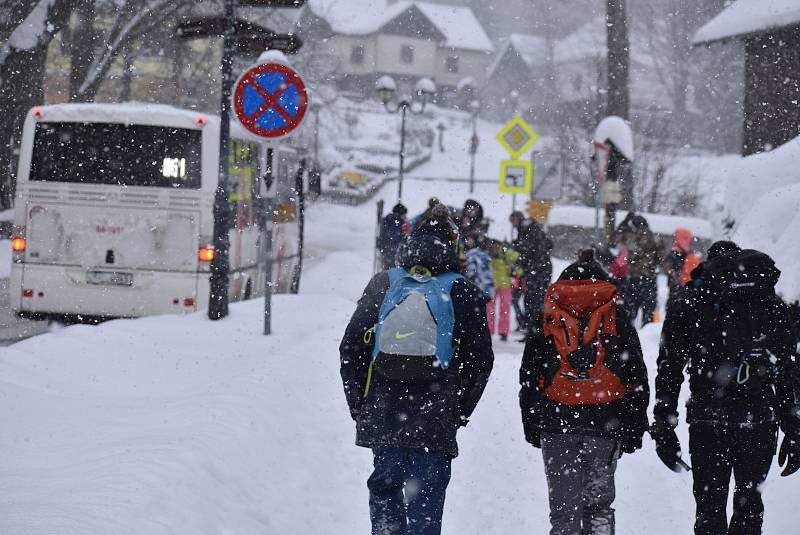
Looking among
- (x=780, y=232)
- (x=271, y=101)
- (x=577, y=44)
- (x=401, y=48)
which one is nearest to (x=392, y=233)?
(x=271, y=101)

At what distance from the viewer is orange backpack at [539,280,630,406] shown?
4.55 metres

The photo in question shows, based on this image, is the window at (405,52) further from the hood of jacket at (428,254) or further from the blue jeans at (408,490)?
the blue jeans at (408,490)

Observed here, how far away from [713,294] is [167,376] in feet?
17.6

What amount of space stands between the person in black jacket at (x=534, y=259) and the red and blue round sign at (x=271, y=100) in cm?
574

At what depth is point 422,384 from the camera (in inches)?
168

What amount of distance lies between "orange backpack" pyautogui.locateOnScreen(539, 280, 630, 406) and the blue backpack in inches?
23.8

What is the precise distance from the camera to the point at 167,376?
28.1 ft

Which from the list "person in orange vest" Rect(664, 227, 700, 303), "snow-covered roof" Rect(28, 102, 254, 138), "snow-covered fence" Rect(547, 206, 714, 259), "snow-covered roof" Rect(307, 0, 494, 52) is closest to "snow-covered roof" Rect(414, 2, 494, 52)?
"snow-covered roof" Rect(307, 0, 494, 52)

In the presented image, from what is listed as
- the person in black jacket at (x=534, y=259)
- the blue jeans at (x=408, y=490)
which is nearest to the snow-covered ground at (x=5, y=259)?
the person in black jacket at (x=534, y=259)

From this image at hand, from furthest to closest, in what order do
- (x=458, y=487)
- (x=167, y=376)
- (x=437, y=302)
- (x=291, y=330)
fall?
1. (x=291, y=330)
2. (x=167, y=376)
3. (x=458, y=487)
4. (x=437, y=302)

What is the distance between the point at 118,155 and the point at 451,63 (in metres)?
89.6

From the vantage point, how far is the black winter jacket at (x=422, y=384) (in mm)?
4238

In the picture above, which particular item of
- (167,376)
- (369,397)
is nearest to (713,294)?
(369,397)

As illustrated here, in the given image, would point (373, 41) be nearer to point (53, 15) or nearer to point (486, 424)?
point (53, 15)
